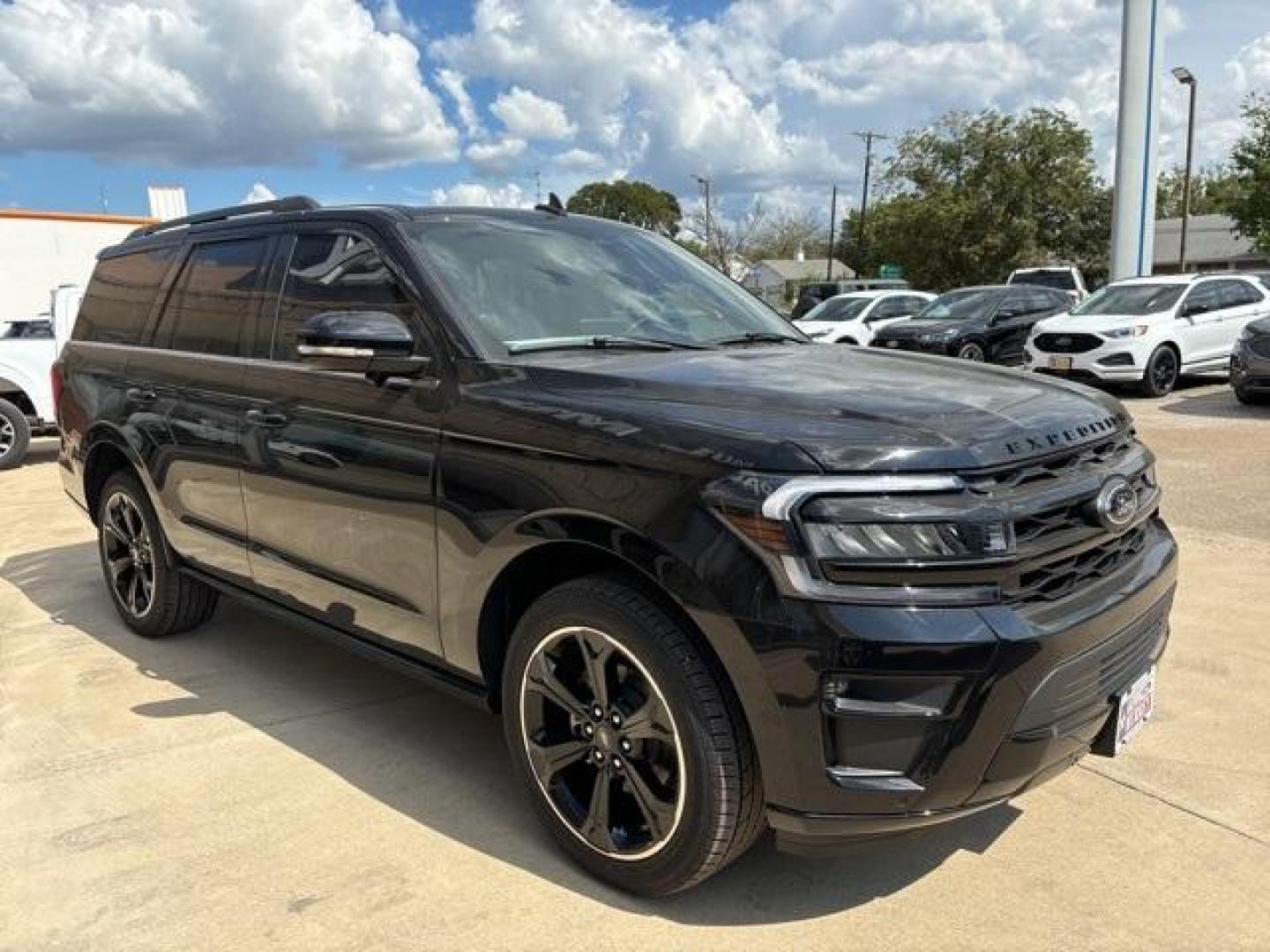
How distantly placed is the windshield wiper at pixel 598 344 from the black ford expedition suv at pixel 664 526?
13 mm

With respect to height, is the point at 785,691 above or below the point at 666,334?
below

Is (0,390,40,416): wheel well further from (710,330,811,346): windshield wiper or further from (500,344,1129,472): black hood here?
(500,344,1129,472): black hood

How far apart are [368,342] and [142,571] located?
2517 millimetres

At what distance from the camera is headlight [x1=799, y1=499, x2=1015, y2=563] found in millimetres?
2230

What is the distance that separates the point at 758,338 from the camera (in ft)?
12.2

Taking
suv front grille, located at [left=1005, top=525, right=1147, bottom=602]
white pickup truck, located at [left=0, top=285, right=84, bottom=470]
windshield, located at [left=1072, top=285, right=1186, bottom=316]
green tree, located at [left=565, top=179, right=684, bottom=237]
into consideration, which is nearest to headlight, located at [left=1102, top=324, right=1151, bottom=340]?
windshield, located at [left=1072, top=285, right=1186, bottom=316]

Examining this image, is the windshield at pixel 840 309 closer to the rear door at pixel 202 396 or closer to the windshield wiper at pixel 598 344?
the rear door at pixel 202 396

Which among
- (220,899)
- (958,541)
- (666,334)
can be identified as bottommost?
(220,899)

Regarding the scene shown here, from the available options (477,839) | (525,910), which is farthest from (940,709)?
(477,839)

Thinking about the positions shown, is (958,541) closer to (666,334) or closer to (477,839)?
(666,334)

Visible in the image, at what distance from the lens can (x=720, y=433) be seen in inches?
95.1

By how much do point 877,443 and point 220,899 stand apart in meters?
2.13

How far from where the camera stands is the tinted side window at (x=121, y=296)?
189 inches

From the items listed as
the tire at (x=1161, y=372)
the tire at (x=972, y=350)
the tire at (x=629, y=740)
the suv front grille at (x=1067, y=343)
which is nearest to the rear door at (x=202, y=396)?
the tire at (x=629, y=740)
